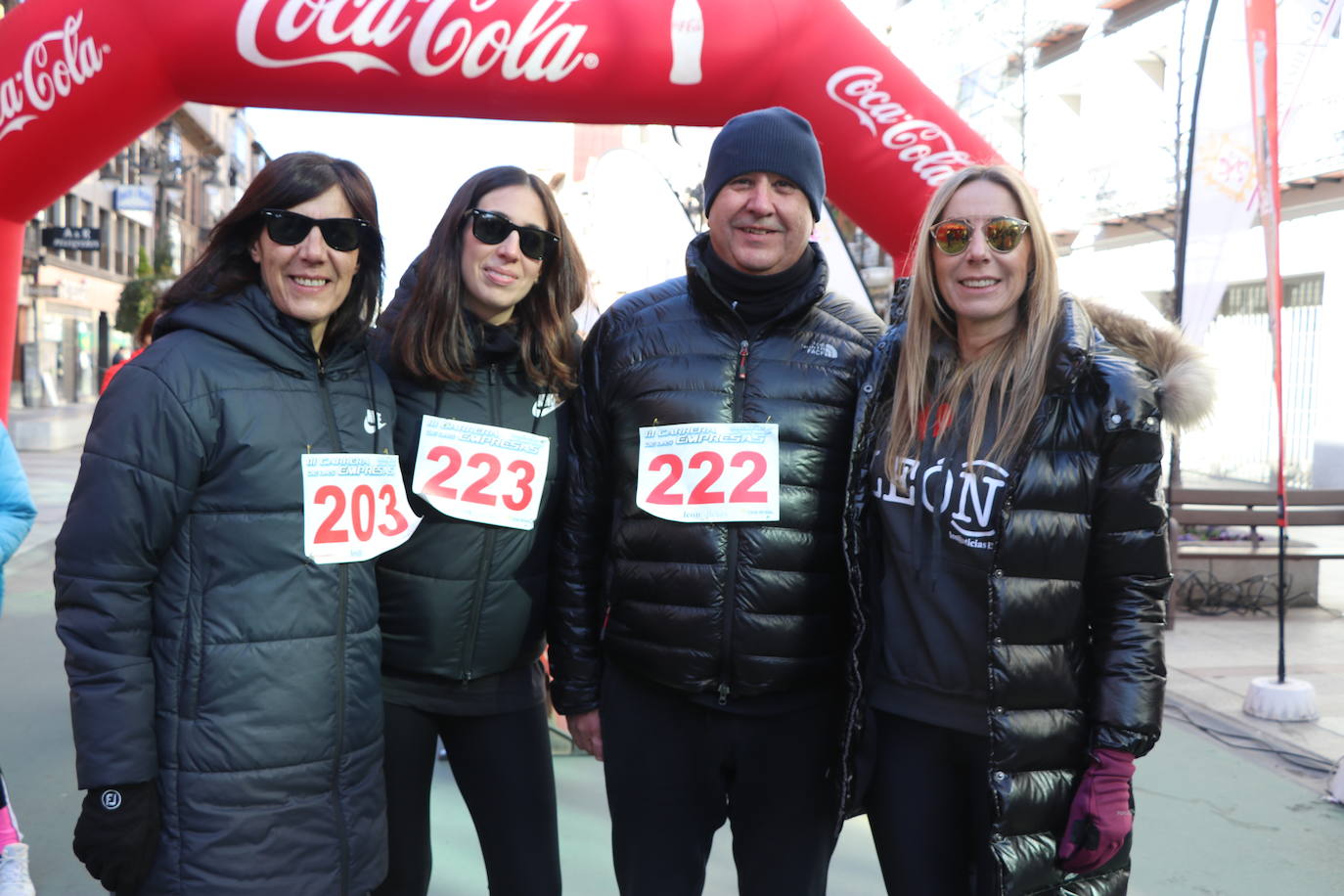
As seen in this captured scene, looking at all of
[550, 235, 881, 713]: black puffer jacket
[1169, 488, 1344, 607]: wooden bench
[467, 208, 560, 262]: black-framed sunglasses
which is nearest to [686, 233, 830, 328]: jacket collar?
[550, 235, 881, 713]: black puffer jacket

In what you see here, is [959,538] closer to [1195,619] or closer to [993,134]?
[1195,619]

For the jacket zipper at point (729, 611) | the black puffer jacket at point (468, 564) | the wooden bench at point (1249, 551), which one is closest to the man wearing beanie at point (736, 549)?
the jacket zipper at point (729, 611)

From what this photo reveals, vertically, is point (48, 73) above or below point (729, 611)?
above

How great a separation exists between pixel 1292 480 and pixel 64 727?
56.5 feet

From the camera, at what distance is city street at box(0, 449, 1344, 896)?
3.43 meters

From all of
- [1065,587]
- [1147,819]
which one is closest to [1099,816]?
[1065,587]

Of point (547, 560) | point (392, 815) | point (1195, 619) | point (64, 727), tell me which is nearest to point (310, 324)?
point (547, 560)

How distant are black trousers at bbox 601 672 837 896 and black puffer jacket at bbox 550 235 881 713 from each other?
0.30 feet

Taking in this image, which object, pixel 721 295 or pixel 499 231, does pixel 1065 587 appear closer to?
pixel 721 295

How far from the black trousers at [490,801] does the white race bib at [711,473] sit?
60cm

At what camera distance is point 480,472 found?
2303 mm

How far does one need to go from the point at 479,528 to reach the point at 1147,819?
300cm

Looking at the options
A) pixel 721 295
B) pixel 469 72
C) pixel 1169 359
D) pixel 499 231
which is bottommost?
pixel 1169 359

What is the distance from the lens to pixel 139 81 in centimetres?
402
